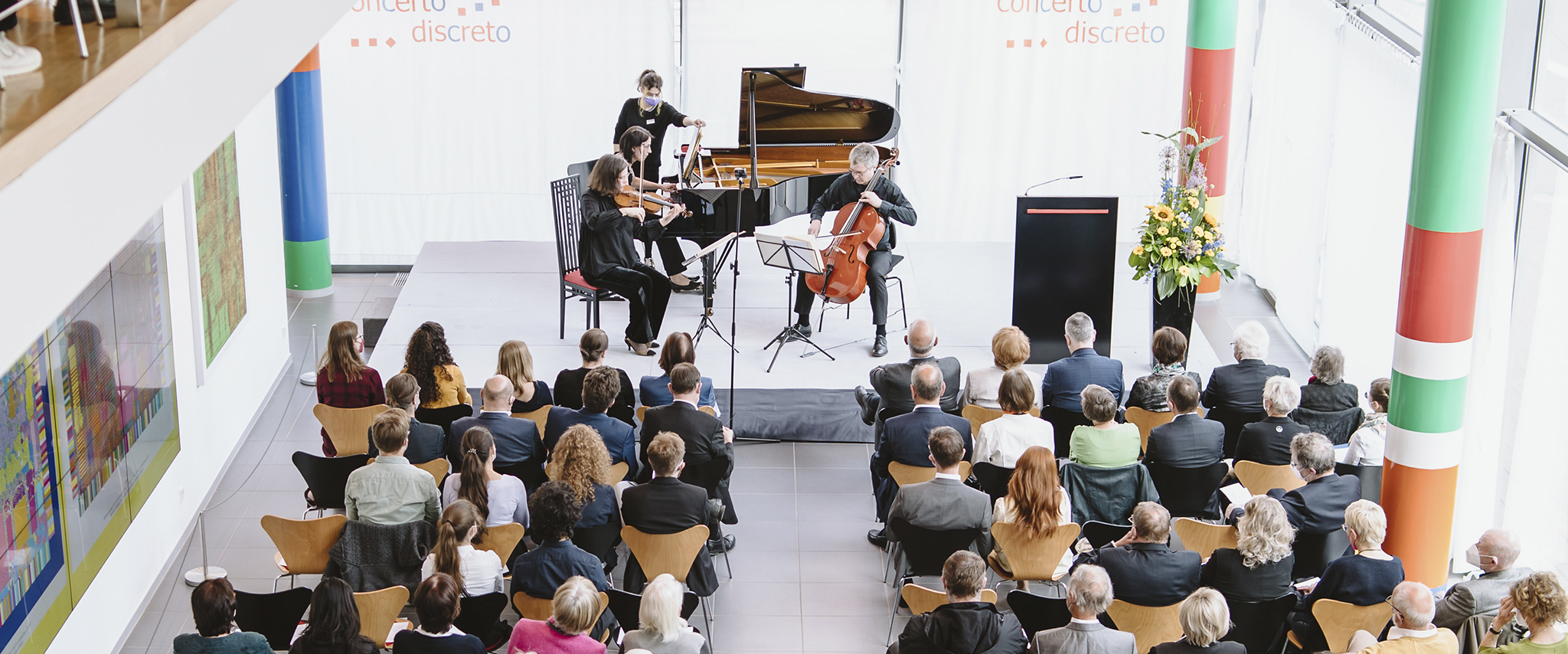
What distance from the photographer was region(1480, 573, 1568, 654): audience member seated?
5117mm

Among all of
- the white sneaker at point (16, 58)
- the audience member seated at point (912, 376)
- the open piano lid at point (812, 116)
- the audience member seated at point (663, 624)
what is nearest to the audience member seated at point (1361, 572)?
the audience member seated at point (912, 376)

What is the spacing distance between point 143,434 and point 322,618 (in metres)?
2.45

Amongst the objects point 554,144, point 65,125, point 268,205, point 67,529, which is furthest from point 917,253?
point 65,125

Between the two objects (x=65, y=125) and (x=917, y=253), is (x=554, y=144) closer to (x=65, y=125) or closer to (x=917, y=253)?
(x=917, y=253)

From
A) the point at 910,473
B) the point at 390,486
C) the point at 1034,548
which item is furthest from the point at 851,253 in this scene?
the point at 390,486

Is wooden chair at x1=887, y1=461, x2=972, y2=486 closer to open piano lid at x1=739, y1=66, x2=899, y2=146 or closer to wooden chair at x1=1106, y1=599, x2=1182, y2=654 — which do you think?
wooden chair at x1=1106, y1=599, x2=1182, y2=654

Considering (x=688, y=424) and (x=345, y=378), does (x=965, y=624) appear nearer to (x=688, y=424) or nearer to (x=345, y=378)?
(x=688, y=424)

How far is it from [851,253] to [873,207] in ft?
1.10

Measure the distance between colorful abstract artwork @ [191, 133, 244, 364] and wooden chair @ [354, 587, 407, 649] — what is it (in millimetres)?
3141

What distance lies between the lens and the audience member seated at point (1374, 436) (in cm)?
712

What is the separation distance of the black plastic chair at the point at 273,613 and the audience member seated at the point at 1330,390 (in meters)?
4.87

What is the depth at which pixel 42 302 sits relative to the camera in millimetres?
3350

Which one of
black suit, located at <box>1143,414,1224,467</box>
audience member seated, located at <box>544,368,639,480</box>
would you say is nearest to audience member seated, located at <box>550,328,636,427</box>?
audience member seated, located at <box>544,368,639,480</box>

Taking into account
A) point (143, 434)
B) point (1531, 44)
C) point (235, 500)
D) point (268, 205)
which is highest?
point (1531, 44)
